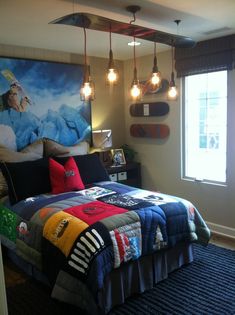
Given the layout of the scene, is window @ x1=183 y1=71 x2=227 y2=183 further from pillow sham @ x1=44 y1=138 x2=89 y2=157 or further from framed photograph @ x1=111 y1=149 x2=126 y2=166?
pillow sham @ x1=44 y1=138 x2=89 y2=157

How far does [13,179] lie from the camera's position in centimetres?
315

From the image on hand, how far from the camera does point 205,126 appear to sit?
4016 millimetres

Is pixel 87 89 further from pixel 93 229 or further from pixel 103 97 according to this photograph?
pixel 103 97

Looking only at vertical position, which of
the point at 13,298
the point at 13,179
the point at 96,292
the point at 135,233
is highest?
the point at 13,179

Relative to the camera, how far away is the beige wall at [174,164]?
12.2ft

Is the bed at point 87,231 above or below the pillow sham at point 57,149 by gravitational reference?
below

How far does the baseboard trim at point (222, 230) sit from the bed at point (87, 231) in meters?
0.85

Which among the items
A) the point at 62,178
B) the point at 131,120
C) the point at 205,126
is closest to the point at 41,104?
the point at 62,178

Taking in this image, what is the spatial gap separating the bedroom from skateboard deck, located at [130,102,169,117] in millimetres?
110

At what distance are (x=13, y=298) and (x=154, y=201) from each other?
4.88 ft

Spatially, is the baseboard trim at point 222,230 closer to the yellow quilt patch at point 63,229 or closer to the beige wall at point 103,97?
the beige wall at point 103,97

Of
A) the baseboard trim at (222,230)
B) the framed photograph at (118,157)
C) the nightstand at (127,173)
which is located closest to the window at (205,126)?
the baseboard trim at (222,230)

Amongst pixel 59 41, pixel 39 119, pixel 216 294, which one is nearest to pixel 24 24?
pixel 59 41

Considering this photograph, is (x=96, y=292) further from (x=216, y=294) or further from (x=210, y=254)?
(x=210, y=254)
